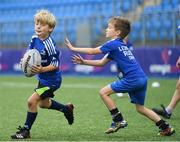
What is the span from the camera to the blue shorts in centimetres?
834

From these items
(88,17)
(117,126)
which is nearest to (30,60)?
(117,126)

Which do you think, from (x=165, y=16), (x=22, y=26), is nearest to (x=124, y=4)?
(x=165, y=16)

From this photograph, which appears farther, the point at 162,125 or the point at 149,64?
the point at 149,64

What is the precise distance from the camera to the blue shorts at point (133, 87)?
27.3 ft

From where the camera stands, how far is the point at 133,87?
8.34m

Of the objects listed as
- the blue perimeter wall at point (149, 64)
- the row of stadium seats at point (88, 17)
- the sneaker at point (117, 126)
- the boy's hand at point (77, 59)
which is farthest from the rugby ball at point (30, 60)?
the row of stadium seats at point (88, 17)

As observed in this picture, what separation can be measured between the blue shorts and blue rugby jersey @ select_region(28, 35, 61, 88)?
851mm

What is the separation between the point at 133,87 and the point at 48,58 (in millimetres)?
1282

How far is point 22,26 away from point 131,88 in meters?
19.1

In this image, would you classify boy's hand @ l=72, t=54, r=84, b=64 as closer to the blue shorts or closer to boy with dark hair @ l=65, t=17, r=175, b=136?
boy with dark hair @ l=65, t=17, r=175, b=136

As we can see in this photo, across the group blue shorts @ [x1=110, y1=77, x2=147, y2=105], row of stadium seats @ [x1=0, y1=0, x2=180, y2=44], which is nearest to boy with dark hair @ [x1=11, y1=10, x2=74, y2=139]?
blue shorts @ [x1=110, y1=77, x2=147, y2=105]

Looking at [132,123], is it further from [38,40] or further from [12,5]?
[12,5]

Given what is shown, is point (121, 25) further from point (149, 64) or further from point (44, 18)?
point (149, 64)

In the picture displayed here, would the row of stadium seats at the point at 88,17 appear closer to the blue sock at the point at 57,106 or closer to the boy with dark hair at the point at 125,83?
the blue sock at the point at 57,106
